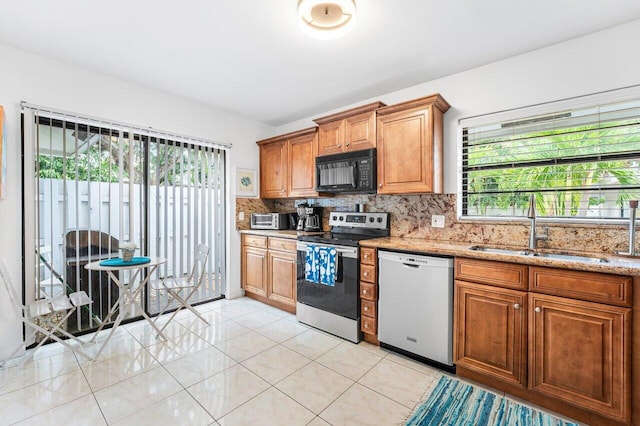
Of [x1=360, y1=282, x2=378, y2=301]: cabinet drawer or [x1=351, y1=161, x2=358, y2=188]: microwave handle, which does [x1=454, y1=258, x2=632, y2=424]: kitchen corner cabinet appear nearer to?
[x1=360, y1=282, x2=378, y2=301]: cabinet drawer

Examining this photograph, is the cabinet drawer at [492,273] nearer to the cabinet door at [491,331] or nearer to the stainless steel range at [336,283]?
the cabinet door at [491,331]

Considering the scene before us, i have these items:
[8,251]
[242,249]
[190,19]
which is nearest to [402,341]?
[242,249]

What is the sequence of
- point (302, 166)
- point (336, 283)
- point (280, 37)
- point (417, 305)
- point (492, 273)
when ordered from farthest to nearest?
point (302, 166)
point (336, 283)
point (417, 305)
point (280, 37)
point (492, 273)

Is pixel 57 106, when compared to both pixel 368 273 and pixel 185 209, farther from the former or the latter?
pixel 368 273

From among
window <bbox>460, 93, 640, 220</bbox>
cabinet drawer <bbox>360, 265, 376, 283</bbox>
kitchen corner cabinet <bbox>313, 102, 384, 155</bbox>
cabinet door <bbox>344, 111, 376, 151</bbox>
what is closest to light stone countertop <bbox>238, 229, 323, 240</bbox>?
cabinet drawer <bbox>360, 265, 376, 283</bbox>

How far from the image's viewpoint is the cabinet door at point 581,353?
5.17ft

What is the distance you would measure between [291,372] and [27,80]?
3.22 metres

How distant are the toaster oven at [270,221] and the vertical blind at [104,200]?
550mm

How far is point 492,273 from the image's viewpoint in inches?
78.3

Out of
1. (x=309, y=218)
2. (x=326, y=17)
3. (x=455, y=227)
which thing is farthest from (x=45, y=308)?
(x=455, y=227)

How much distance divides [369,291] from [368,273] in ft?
0.54

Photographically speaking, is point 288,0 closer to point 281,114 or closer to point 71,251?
point 281,114

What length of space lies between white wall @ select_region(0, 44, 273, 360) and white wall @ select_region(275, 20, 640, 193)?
8.33 ft

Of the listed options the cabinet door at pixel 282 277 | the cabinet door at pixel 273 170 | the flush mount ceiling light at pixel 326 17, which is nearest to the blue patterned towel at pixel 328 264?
the cabinet door at pixel 282 277
